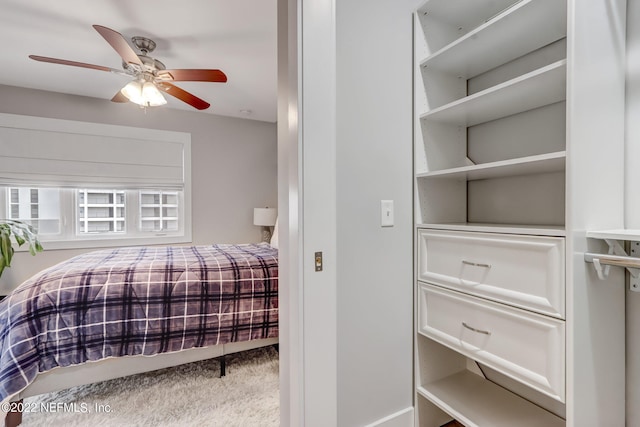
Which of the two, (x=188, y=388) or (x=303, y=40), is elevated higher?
(x=303, y=40)

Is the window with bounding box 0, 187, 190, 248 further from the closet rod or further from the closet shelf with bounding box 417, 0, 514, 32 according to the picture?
the closet rod

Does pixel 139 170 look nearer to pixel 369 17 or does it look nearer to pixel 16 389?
pixel 16 389

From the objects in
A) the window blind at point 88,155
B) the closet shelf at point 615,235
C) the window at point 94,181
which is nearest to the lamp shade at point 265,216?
the window at point 94,181

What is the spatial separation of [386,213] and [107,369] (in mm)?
1910

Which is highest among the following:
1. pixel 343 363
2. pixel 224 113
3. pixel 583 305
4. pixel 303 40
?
pixel 224 113

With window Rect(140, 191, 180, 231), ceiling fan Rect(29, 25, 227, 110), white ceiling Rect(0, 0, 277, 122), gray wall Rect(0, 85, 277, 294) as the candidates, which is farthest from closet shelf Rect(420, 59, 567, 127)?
window Rect(140, 191, 180, 231)

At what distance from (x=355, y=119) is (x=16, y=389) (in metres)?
2.17

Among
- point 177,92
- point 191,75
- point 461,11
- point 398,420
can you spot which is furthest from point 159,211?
point 461,11

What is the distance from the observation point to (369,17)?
4.30 ft

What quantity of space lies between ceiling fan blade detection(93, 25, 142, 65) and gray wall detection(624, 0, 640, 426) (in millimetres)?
2435

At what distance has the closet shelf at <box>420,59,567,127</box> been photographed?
1.02m

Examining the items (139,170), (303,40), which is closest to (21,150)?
(139,170)

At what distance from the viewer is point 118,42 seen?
6.15 ft

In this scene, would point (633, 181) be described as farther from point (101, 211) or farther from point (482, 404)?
point (101, 211)
